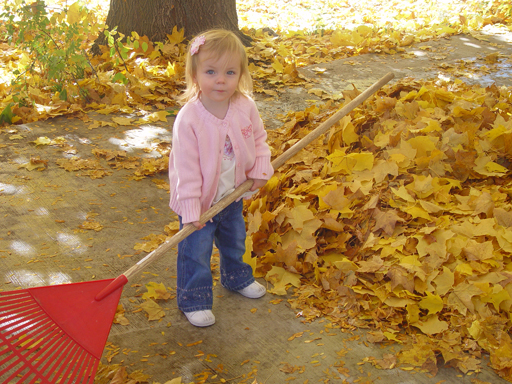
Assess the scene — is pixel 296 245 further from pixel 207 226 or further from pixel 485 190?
pixel 485 190

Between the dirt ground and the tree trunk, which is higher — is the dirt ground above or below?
below

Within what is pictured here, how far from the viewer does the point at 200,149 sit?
6.13 ft

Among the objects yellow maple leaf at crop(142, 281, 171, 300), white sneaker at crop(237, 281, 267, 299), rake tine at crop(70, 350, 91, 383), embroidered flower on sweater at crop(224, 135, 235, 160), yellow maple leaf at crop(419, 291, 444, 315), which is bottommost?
white sneaker at crop(237, 281, 267, 299)

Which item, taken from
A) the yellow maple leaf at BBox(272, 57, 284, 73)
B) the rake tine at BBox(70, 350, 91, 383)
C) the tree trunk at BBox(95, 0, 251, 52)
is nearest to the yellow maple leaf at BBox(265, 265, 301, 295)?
the rake tine at BBox(70, 350, 91, 383)

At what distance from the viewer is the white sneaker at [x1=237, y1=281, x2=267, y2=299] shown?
7.29 ft

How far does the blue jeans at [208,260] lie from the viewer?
2039 millimetres

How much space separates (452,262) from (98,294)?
1.56m

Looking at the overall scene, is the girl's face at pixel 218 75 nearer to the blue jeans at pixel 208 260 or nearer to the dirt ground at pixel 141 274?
the blue jeans at pixel 208 260

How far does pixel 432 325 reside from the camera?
6.23ft

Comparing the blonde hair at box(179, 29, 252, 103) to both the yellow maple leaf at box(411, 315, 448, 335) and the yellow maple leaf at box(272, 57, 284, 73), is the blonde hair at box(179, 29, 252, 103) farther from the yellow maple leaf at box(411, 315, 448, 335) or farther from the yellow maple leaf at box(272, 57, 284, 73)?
the yellow maple leaf at box(272, 57, 284, 73)

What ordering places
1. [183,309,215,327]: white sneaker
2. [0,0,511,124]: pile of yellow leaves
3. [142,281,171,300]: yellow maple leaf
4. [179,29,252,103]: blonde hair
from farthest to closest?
[0,0,511,124]: pile of yellow leaves, [142,281,171,300]: yellow maple leaf, [183,309,215,327]: white sneaker, [179,29,252,103]: blonde hair

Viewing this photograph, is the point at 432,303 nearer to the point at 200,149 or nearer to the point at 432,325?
the point at 432,325

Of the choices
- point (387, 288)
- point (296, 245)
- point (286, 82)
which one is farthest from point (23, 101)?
point (387, 288)

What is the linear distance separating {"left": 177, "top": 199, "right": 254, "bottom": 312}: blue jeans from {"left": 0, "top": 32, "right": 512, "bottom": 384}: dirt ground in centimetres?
10
